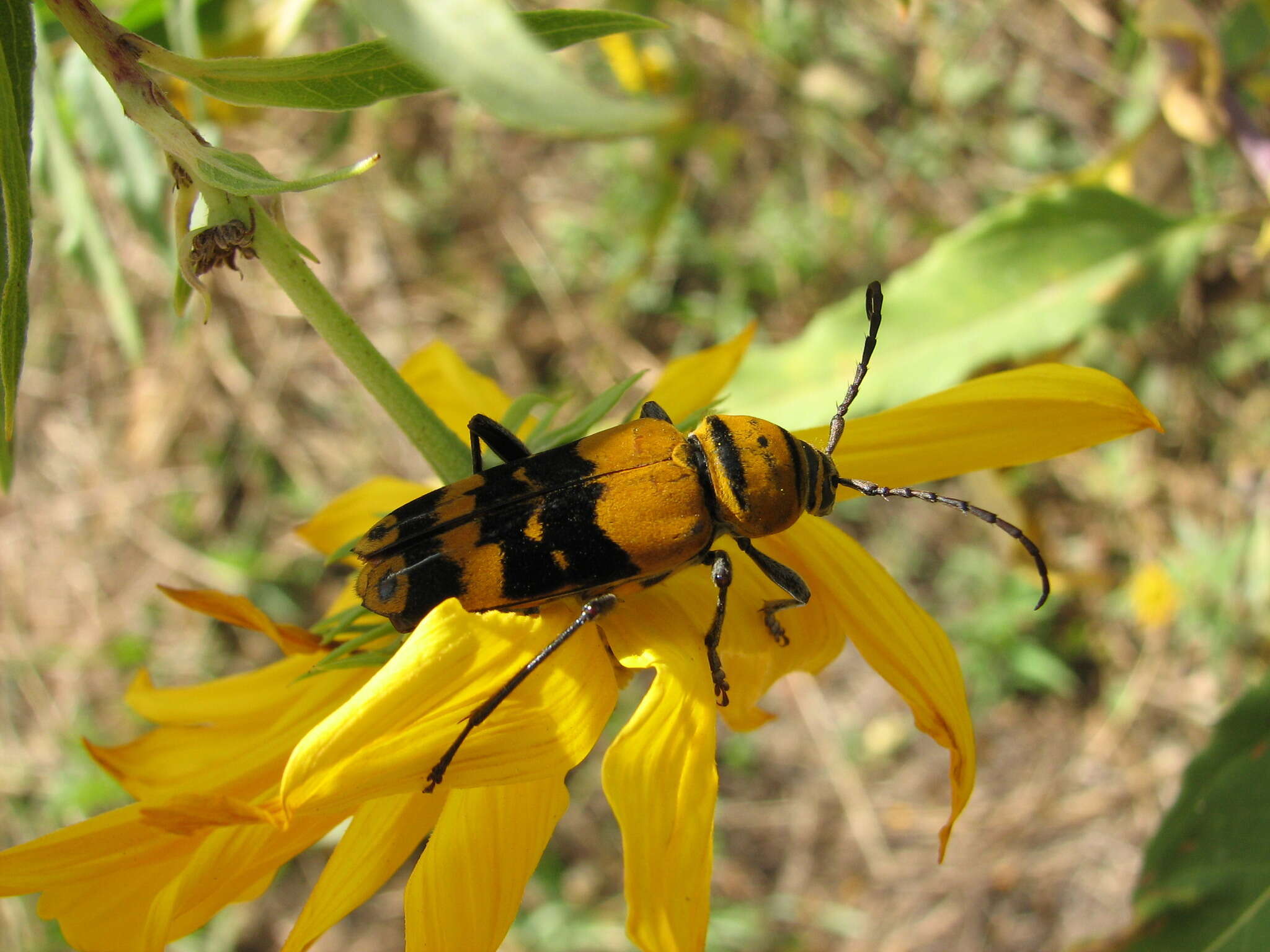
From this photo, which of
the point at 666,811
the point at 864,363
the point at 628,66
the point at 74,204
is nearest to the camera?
the point at 666,811

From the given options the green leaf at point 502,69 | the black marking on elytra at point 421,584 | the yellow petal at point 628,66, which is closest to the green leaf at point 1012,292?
the black marking on elytra at point 421,584

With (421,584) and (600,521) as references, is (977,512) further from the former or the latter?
(421,584)

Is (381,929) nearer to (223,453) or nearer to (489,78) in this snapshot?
(223,453)

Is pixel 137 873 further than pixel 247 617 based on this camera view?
No

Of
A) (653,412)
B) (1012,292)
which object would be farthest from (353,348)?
(1012,292)

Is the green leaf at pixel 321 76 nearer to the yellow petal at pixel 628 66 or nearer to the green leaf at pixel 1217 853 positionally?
the green leaf at pixel 1217 853

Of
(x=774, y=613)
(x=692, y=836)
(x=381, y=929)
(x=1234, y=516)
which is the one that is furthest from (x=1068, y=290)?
(x=381, y=929)

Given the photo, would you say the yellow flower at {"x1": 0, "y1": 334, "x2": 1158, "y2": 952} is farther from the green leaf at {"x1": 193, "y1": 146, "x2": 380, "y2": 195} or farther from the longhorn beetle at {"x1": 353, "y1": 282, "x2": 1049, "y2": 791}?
the green leaf at {"x1": 193, "y1": 146, "x2": 380, "y2": 195}
